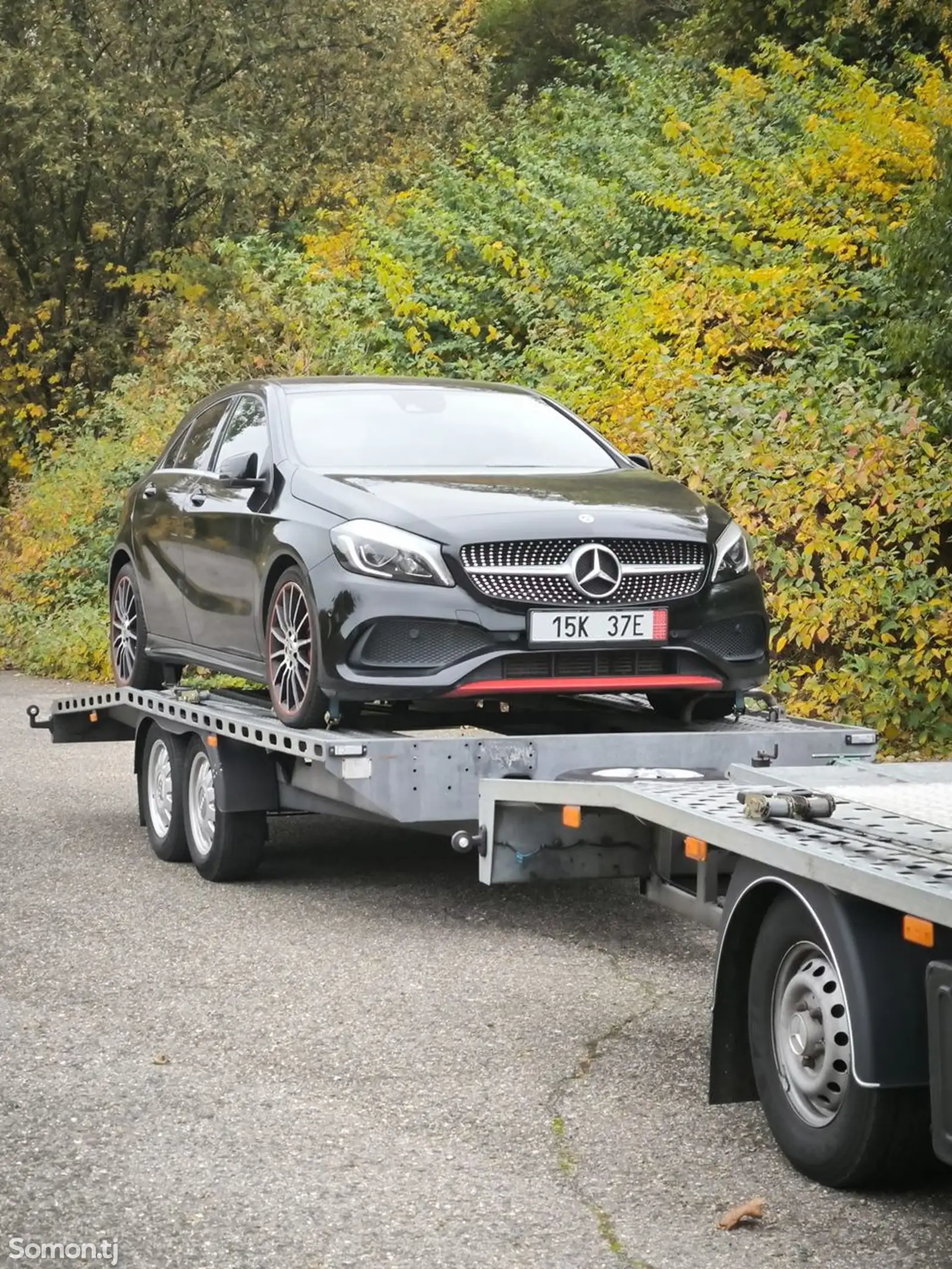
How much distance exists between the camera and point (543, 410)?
9070mm

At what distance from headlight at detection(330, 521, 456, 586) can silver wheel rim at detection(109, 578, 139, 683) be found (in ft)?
9.97

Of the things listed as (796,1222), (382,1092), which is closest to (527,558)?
(382,1092)

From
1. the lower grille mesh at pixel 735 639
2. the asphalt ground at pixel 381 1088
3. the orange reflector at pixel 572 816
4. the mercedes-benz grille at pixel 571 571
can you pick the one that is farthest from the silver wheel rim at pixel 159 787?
the orange reflector at pixel 572 816

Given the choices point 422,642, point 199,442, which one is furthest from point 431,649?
point 199,442

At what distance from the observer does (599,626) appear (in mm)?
7148

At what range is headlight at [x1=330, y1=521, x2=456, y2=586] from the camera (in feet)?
23.2

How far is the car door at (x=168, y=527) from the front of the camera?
918 centimetres

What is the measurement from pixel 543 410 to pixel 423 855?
2308 millimetres

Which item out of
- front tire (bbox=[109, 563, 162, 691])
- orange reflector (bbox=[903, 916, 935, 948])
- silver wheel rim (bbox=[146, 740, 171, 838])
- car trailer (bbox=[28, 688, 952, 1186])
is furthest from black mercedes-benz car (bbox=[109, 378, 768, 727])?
orange reflector (bbox=[903, 916, 935, 948])

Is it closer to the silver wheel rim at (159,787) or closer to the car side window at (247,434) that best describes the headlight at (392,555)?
the car side window at (247,434)

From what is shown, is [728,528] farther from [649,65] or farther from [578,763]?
[649,65]

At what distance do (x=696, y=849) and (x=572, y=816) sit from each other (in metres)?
0.90

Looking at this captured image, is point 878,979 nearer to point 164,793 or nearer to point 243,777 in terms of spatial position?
point 243,777

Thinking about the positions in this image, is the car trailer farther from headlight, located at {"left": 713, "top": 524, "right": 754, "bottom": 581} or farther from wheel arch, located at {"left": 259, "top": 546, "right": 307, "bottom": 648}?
headlight, located at {"left": 713, "top": 524, "right": 754, "bottom": 581}
